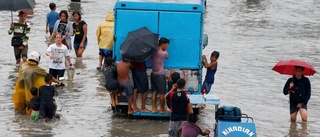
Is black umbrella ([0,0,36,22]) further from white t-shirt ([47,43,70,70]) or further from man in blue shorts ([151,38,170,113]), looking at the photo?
man in blue shorts ([151,38,170,113])

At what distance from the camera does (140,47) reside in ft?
50.2

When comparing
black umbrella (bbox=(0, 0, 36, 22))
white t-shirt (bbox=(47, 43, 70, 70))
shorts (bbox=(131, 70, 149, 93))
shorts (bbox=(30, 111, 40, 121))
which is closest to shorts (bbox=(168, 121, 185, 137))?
shorts (bbox=(131, 70, 149, 93))

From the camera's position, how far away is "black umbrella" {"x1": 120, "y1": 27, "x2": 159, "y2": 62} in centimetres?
1522

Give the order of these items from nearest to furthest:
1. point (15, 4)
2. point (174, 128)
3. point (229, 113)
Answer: point (229, 113), point (174, 128), point (15, 4)

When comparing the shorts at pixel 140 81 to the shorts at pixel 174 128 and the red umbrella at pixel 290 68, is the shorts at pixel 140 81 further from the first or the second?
the red umbrella at pixel 290 68

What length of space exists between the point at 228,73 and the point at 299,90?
584 centimetres

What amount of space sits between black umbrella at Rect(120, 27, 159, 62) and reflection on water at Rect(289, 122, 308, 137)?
311 cm

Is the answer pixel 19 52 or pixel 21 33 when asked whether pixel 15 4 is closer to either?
pixel 21 33

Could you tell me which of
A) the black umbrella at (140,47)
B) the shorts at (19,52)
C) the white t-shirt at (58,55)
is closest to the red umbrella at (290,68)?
the black umbrella at (140,47)

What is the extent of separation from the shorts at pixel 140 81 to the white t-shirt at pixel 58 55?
2719 mm

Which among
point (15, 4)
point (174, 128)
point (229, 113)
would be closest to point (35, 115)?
point (174, 128)

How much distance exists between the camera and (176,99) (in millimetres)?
13422

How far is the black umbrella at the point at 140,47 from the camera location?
15.2 meters

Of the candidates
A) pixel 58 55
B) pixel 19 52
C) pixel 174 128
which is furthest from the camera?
pixel 19 52
